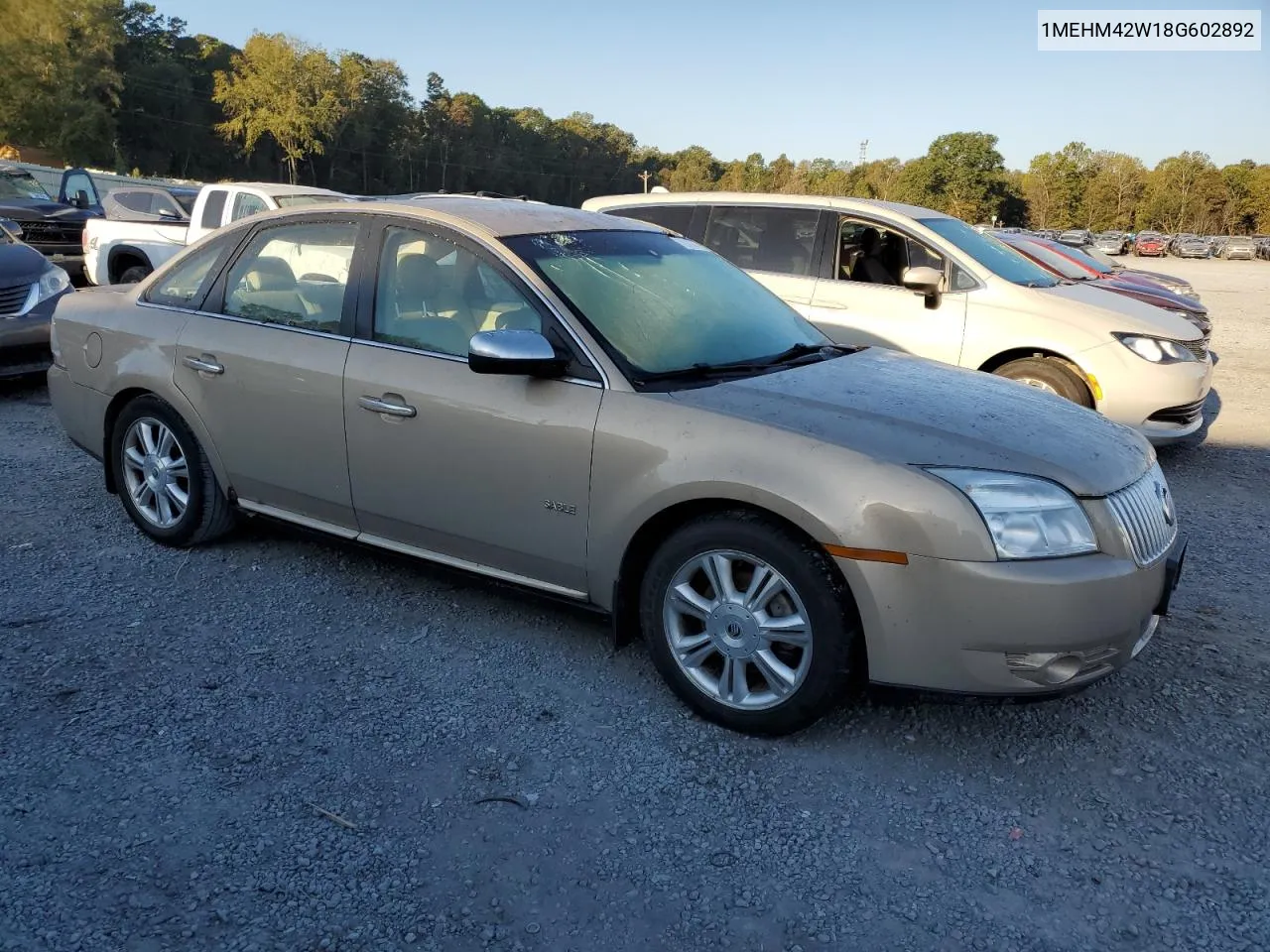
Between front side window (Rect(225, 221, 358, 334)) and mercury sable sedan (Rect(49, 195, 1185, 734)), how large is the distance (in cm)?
1

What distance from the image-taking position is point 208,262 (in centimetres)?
461

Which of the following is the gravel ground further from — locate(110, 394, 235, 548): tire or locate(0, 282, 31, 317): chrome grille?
locate(0, 282, 31, 317): chrome grille

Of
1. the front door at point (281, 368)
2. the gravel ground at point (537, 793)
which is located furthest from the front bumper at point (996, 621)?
the front door at point (281, 368)

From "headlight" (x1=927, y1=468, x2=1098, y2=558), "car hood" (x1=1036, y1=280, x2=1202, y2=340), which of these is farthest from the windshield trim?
"car hood" (x1=1036, y1=280, x2=1202, y2=340)

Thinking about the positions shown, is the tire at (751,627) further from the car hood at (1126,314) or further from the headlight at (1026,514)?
the car hood at (1126,314)

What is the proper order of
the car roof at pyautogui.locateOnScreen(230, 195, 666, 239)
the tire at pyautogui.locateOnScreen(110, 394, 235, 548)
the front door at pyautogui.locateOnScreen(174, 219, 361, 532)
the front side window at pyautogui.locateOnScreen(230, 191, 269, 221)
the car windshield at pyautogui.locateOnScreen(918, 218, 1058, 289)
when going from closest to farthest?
the car roof at pyautogui.locateOnScreen(230, 195, 666, 239) < the front door at pyautogui.locateOnScreen(174, 219, 361, 532) < the tire at pyautogui.locateOnScreen(110, 394, 235, 548) < the car windshield at pyautogui.locateOnScreen(918, 218, 1058, 289) < the front side window at pyautogui.locateOnScreen(230, 191, 269, 221)

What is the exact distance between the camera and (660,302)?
154 inches

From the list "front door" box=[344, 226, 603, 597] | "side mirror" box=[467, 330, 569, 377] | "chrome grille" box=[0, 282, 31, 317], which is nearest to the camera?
"side mirror" box=[467, 330, 569, 377]

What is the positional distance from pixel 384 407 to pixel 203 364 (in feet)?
3.66

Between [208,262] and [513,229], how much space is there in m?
1.67

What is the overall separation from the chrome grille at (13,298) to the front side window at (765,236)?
551 centimetres

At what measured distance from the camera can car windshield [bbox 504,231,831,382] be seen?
3.62 meters

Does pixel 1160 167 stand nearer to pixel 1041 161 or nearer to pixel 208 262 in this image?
pixel 1041 161

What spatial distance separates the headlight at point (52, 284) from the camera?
805 centimetres
